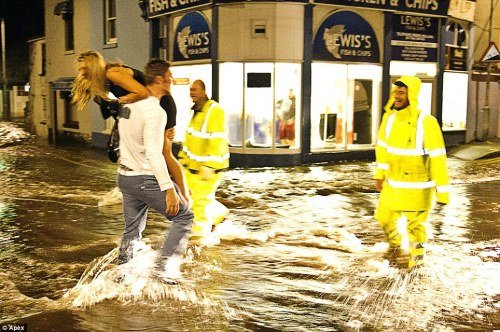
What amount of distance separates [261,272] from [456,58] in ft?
49.6

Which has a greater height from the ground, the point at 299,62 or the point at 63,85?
the point at 299,62

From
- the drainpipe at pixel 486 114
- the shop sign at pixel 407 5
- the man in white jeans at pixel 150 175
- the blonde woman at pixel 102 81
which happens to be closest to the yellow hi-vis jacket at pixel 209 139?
the man in white jeans at pixel 150 175

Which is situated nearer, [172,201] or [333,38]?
[172,201]

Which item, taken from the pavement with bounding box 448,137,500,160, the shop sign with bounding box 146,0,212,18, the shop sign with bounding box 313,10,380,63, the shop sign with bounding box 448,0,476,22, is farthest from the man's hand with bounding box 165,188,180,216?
the shop sign with bounding box 448,0,476,22

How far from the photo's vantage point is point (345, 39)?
16.4 metres

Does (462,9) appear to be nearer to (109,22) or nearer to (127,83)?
(109,22)

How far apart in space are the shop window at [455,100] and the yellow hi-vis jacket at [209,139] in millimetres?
13187

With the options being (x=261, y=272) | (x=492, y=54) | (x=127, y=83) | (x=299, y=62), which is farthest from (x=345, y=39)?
(x=127, y=83)

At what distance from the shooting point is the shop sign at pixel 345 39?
52.8 feet

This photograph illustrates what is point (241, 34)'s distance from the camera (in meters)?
15.6

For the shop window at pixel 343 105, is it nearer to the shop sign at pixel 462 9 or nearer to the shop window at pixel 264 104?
the shop window at pixel 264 104

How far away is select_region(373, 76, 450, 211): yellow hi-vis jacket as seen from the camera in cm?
618

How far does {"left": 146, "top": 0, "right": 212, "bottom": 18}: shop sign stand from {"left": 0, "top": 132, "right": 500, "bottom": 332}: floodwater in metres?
7.01

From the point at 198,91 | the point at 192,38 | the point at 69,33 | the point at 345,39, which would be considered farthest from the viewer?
the point at 69,33
